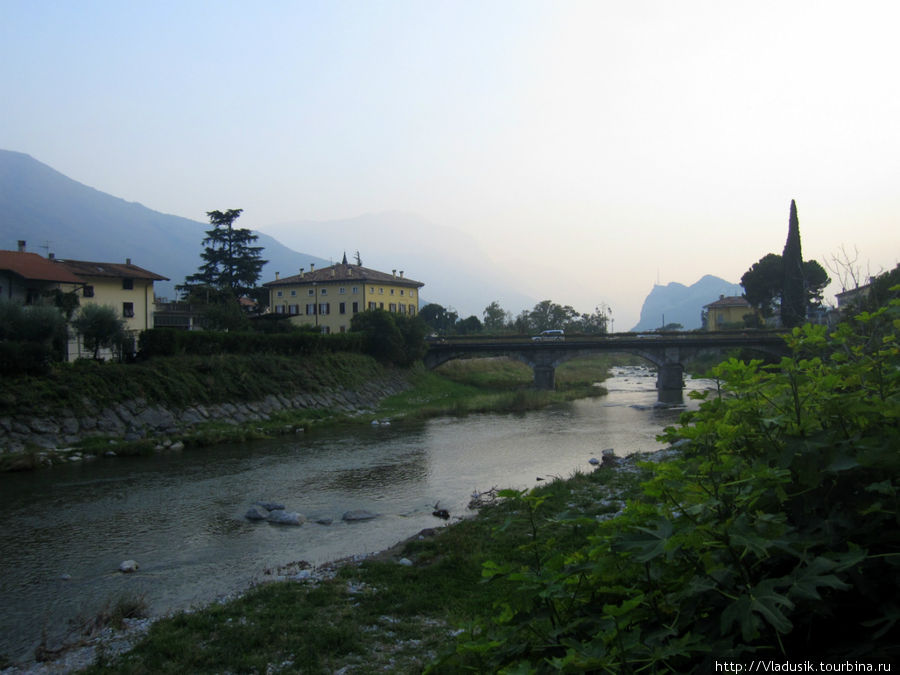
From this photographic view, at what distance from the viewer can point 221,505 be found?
17.8 metres

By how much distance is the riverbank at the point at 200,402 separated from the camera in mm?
25812

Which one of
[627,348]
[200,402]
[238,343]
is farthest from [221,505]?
[627,348]

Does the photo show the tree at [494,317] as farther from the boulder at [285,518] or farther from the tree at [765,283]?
the boulder at [285,518]

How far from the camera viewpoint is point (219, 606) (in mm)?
9555

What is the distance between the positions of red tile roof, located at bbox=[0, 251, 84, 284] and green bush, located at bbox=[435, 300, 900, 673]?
41.0 metres

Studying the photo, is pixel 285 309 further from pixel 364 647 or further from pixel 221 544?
pixel 364 647

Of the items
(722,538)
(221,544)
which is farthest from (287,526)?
(722,538)

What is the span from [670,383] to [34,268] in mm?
47712

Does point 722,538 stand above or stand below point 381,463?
above

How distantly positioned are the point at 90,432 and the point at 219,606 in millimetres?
21418

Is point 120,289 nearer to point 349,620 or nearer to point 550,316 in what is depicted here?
point 349,620

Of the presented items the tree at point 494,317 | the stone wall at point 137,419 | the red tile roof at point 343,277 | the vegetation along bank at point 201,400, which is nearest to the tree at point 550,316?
the tree at point 494,317

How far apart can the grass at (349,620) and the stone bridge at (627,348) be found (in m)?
43.5

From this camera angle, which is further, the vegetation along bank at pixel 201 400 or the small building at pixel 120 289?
the small building at pixel 120 289
